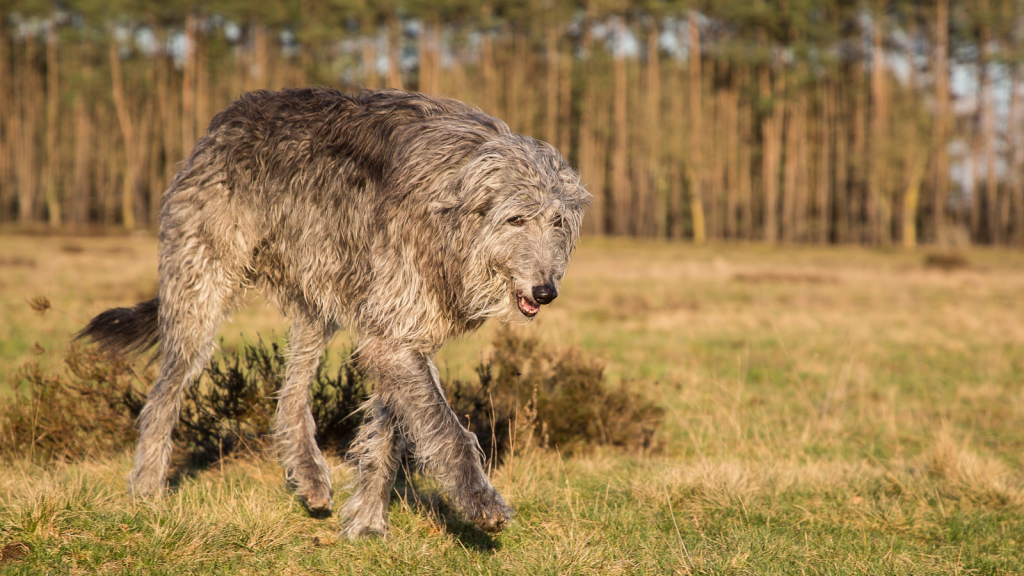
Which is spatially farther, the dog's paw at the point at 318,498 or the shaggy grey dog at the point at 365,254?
the dog's paw at the point at 318,498

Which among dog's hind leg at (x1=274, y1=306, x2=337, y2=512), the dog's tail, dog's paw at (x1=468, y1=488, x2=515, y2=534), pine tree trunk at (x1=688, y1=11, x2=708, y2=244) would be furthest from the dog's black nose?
pine tree trunk at (x1=688, y1=11, x2=708, y2=244)

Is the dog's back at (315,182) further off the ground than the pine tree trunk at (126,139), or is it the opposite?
the pine tree trunk at (126,139)

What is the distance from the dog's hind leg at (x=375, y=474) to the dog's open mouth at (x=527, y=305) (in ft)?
3.59

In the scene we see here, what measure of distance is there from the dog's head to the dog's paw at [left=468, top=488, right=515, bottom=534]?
32.7 inches

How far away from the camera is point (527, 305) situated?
3.65m

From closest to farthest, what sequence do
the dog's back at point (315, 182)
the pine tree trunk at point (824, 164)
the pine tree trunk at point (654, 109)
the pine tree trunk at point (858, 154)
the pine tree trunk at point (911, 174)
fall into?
the dog's back at point (315, 182) < the pine tree trunk at point (911, 174) < the pine tree trunk at point (858, 154) < the pine tree trunk at point (654, 109) < the pine tree trunk at point (824, 164)

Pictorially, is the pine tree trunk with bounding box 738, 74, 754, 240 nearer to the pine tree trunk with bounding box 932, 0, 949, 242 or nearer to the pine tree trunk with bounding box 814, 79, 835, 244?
the pine tree trunk with bounding box 814, 79, 835, 244

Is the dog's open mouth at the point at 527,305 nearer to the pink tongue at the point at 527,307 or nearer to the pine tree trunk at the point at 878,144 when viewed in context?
the pink tongue at the point at 527,307

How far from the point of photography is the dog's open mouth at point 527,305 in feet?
11.9

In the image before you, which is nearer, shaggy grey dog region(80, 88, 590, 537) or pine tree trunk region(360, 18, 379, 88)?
shaggy grey dog region(80, 88, 590, 537)

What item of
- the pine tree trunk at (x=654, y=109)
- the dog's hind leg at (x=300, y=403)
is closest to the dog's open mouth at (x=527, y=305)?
the dog's hind leg at (x=300, y=403)

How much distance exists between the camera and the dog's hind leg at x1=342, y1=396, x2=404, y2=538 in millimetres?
4316

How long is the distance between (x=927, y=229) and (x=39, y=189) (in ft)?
206

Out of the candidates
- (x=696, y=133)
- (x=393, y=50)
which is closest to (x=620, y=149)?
(x=696, y=133)
